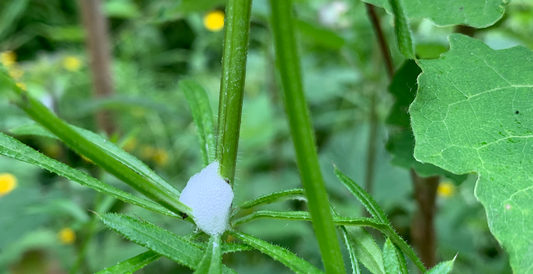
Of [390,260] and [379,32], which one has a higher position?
[379,32]

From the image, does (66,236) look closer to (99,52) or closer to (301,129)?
(99,52)

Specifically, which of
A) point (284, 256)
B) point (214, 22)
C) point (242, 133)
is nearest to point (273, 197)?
point (284, 256)

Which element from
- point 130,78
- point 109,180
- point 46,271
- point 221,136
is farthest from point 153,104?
point 130,78

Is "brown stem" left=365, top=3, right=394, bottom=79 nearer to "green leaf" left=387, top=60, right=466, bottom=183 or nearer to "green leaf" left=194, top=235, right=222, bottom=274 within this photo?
"green leaf" left=387, top=60, right=466, bottom=183

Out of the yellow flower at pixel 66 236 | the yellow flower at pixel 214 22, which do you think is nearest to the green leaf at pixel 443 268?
the yellow flower at pixel 66 236

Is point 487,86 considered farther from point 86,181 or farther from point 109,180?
point 109,180
